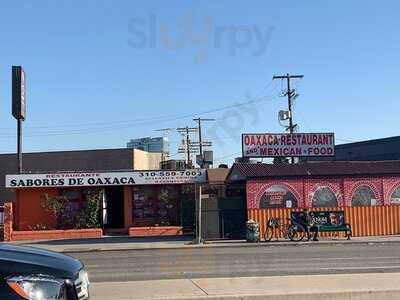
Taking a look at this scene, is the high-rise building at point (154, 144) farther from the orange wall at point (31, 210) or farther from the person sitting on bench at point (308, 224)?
the person sitting on bench at point (308, 224)

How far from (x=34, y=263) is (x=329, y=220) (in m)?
24.4

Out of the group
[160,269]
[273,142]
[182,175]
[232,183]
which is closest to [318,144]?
[273,142]

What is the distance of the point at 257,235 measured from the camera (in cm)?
2667

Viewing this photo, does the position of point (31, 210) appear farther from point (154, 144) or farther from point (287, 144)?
point (154, 144)

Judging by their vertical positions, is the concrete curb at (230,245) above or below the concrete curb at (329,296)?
below

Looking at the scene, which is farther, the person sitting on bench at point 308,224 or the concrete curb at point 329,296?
the person sitting on bench at point 308,224

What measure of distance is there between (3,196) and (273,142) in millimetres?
26371

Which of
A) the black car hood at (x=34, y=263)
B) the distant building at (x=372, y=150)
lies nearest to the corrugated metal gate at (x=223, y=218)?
the black car hood at (x=34, y=263)

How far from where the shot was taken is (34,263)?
17.1ft

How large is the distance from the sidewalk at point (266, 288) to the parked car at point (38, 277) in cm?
361

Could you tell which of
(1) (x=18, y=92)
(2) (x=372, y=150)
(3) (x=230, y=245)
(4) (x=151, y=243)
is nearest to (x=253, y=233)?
(3) (x=230, y=245)

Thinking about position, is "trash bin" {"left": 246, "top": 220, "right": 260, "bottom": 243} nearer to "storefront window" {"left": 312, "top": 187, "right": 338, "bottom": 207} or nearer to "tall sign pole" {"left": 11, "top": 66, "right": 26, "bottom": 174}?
"storefront window" {"left": 312, "top": 187, "right": 338, "bottom": 207}

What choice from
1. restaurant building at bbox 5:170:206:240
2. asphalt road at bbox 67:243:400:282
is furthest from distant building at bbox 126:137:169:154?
asphalt road at bbox 67:243:400:282

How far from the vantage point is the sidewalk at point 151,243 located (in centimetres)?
2483
